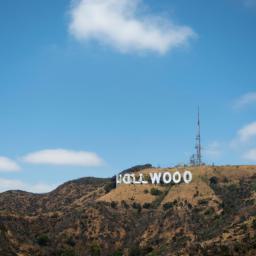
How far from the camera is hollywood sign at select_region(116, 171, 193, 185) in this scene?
17068 centimetres

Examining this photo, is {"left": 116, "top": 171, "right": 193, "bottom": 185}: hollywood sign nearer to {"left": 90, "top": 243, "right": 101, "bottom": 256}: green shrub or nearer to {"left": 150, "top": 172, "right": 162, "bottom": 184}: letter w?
{"left": 150, "top": 172, "right": 162, "bottom": 184}: letter w

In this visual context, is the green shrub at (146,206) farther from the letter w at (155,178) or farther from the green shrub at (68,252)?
the green shrub at (68,252)

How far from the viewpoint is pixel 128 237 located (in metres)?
153

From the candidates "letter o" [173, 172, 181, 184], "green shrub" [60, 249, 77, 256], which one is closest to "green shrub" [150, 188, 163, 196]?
"letter o" [173, 172, 181, 184]

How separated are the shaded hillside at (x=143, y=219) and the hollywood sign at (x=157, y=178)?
1.97m

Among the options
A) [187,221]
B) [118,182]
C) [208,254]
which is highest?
[118,182]

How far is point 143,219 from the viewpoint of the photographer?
160250mm

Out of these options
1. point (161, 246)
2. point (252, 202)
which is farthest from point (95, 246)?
point (252, 202)

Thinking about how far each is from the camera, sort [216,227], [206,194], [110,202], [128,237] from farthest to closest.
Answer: [110,202]
[206,194]
[128,237]
[216,227]

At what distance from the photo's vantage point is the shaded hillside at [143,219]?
132 metres

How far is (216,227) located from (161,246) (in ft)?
50.8

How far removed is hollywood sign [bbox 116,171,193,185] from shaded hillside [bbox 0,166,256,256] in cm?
197

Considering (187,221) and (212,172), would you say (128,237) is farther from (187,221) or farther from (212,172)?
(212,172)

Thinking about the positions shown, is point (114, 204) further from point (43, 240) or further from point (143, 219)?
point (43, 240)
